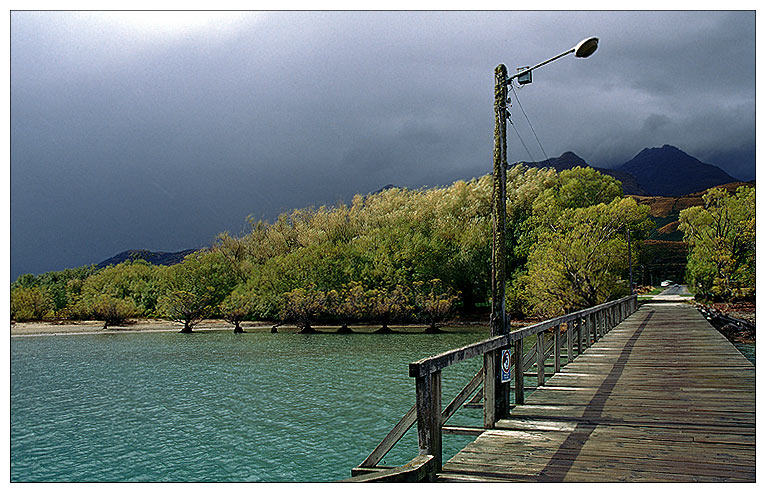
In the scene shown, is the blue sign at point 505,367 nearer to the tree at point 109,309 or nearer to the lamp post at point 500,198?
the lamp post at point 500,198

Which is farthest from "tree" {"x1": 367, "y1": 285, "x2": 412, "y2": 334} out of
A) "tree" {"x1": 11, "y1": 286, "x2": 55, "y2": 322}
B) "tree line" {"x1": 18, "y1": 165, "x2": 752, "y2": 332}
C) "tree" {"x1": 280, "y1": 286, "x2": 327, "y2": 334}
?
"tree" {"x1": 11, "y1": 286, "x2": 55, "y2": 322}

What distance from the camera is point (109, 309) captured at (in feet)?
16.2

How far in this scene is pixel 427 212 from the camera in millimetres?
46719

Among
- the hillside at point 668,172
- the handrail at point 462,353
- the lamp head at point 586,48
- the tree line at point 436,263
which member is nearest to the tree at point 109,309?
the handrail at point 462,353

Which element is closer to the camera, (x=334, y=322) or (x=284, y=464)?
(x=284, y=464)

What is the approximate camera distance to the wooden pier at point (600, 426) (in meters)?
3.72

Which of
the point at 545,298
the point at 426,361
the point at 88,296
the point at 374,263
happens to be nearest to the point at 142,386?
the point at 88,296

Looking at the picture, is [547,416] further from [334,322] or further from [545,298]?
[334,322]

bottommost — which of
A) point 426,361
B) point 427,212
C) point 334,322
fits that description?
point 334,322

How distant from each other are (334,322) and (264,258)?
15367 mm

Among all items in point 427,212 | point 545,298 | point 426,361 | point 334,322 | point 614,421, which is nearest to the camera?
point 426,361

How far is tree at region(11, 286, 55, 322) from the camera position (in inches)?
125

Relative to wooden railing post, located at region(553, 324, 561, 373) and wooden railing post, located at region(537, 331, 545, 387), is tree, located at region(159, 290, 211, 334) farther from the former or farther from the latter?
wooden railing post, located at region(537, 331, 545, 387)

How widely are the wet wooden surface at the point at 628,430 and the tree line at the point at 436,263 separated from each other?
21035 millimetres
